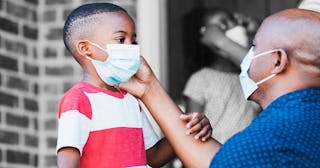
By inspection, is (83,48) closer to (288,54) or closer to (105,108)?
(105,108)

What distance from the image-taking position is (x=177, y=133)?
13.1ft

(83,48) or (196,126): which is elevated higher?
(83,48)

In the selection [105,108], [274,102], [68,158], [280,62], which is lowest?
[68,158]

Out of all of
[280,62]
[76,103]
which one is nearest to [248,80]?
[280,62]

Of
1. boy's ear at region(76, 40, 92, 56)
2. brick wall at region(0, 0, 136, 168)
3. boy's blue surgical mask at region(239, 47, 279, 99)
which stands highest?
boy's ear at region(76, 40, 92, 56)

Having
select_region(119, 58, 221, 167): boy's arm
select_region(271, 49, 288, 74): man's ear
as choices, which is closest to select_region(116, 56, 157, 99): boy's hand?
select_region(119, 58, 221, 167): boy's arm

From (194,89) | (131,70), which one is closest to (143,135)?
(131,70)

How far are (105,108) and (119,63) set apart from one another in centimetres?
19

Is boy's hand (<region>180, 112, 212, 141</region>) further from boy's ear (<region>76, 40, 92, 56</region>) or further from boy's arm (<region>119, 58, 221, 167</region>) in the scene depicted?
boy's ear (<region>76, 40, 92, 56</region>)

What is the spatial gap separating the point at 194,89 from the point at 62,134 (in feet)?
7.38

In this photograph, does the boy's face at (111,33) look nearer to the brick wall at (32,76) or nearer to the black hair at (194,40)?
the brick wall at (32,76)

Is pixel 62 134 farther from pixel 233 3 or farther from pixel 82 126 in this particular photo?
pixel 233 3

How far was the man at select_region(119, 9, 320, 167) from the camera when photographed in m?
3.43

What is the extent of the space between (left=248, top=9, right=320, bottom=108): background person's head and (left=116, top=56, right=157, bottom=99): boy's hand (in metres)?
0.46
